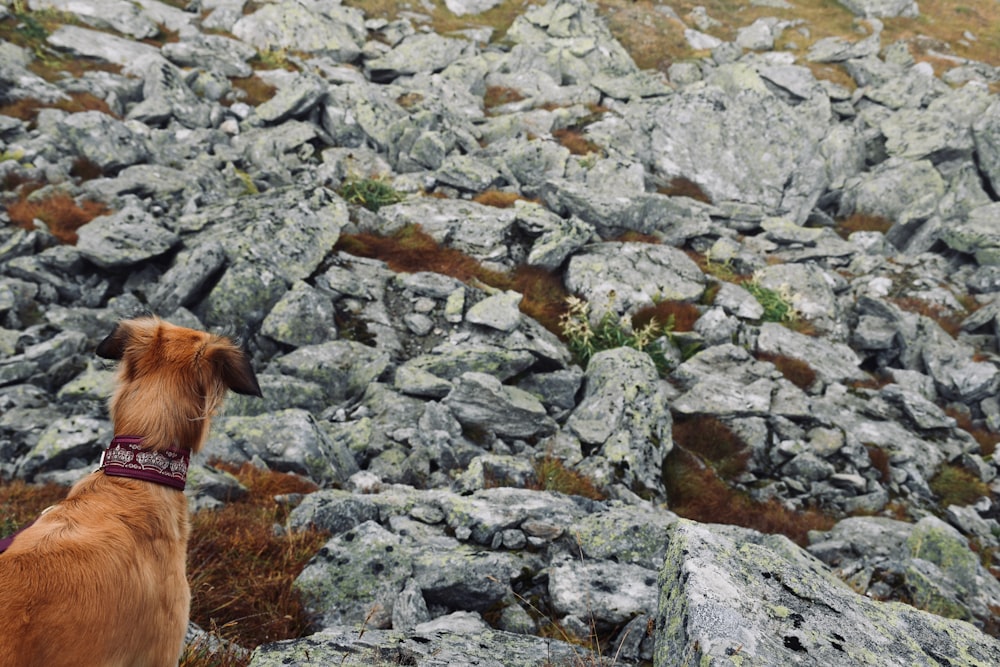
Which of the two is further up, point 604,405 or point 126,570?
point 126,570

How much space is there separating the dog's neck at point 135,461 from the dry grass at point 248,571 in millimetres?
1560

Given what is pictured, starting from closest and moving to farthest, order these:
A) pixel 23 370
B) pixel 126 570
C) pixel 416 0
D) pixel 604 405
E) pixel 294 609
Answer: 1. pixel 126 570
2. pixel 294 609
3. pixel 23 370
4. pixel 604 405
5. pixel 416 0

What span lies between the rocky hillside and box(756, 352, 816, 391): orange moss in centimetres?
14

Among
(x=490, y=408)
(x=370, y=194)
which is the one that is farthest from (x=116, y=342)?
(x=370, y=194)

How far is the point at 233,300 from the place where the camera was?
33.5ft

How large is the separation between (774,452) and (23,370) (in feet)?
42.1

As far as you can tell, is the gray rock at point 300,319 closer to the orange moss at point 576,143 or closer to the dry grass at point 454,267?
the dry grass at point 454,267

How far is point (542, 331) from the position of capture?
471 inches

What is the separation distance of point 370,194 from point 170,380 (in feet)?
44.9

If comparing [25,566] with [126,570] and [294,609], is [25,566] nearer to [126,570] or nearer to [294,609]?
[126,570]

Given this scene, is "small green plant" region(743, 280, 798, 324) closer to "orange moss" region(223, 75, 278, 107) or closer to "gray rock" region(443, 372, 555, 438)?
"gray rock" region(443, 372, 555, 438)

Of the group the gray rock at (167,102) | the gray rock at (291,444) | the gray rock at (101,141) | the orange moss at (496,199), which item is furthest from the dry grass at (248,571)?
the gray rock at (167,102)

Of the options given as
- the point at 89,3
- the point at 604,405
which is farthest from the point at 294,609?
the point at 89,3

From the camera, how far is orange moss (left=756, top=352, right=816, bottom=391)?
1281cm
